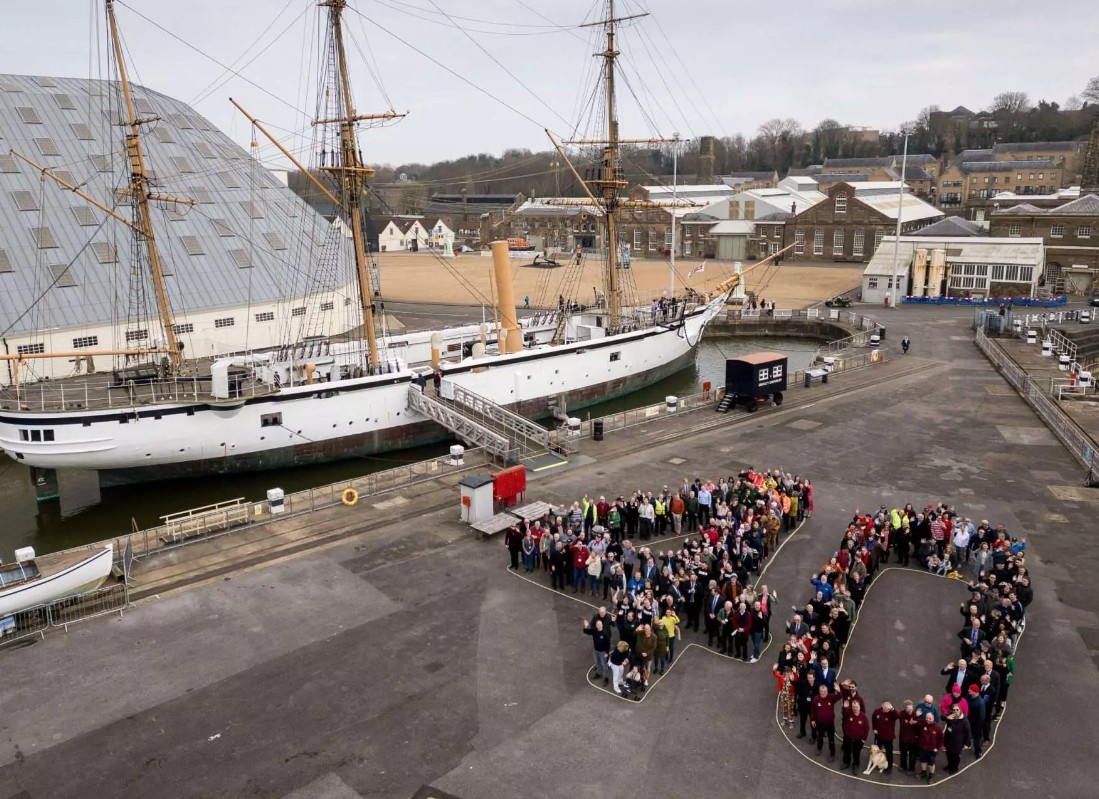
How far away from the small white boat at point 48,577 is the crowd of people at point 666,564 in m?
10.4

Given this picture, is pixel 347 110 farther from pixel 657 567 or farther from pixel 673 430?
pixel 657 567

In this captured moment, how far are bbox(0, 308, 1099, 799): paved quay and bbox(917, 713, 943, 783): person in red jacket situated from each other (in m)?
0.59

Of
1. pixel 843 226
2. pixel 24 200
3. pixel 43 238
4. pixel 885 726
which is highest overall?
pixel 24 200

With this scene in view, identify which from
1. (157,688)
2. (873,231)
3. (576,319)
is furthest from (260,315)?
(873,231)

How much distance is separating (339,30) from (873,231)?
80.9 metres

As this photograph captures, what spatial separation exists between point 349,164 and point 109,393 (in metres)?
13.6

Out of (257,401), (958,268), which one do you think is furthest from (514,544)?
(958,268)

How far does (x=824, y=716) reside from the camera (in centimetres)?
1423

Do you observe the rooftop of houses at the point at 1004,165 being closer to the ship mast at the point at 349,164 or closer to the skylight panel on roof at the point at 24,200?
the ship mast at the point at 349,164

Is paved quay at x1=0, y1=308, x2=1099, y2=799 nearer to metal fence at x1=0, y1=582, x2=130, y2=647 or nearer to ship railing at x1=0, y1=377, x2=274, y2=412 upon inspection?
metal fence at x1=0, y1=582, x2=130, y2=647

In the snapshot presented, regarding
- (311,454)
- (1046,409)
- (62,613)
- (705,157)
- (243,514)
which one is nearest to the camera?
(62,613)

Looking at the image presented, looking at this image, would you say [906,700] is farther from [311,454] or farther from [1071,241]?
[1071,241]

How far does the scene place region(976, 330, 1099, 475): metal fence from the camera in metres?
31.5

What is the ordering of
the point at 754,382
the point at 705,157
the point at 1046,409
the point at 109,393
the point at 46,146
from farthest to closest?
1. the point at 705,157
2. the point at 46,146
3. the point at 754,382
4. the point at 1046,409
5. the point at 109,393
